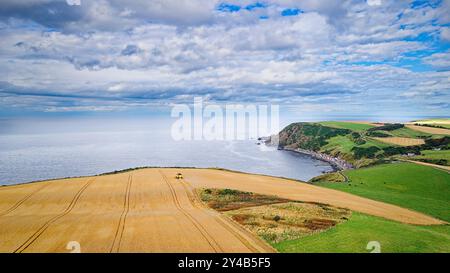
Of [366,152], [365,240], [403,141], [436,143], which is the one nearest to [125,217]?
[365,240]

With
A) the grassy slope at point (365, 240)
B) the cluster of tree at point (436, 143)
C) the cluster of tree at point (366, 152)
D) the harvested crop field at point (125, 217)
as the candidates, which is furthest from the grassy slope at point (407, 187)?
the cluster of tree at point (436, 143)

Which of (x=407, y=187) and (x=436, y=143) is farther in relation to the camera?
(x=436, y=143)

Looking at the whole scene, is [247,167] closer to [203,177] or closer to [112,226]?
[203,177]

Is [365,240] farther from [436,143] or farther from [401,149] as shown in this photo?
[436,143]

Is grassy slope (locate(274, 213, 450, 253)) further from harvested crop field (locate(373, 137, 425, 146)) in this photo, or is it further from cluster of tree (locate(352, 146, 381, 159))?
harvested crop field (locate(373, 137, 425, 146))

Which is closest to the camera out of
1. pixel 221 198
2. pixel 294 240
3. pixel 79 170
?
pixel 294 240
